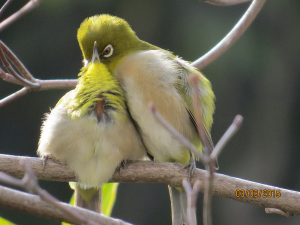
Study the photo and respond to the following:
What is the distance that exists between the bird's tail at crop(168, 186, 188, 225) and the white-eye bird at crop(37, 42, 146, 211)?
0.47 meters

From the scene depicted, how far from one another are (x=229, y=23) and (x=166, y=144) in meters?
4.53

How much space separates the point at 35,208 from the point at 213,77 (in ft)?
17.3

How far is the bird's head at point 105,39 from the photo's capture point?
9.75ft

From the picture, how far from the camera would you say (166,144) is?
9.25 ft

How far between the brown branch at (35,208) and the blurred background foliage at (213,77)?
15.4ft

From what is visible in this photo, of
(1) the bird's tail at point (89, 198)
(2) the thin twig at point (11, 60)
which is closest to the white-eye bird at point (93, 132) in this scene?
(1) the bird's tail at point (89, 198)

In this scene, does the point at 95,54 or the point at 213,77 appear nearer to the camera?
the point at 95,54

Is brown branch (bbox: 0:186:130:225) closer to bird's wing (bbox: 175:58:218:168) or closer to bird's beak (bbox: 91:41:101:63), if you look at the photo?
bird's wing (bbox: 175:58:218:168)

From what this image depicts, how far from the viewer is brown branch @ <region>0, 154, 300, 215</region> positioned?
2348mm

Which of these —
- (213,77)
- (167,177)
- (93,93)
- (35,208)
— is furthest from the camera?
(213,77)

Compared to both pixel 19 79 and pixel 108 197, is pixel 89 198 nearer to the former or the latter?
pixel 108 197

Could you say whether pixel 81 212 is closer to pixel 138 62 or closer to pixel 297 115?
pixel 138 62

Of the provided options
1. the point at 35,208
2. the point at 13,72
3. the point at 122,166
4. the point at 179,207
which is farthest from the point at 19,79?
the point at 179,207

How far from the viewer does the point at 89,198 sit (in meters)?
2.97
